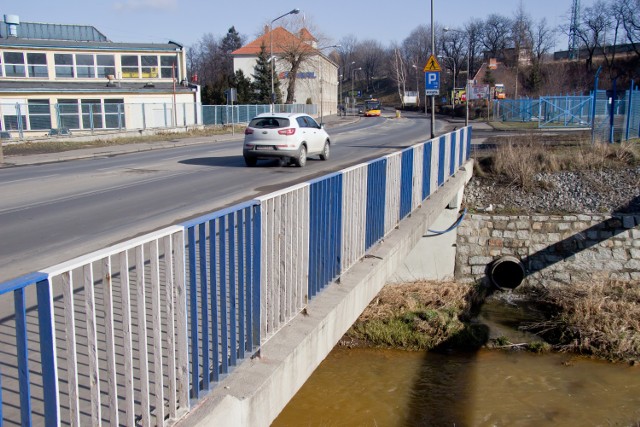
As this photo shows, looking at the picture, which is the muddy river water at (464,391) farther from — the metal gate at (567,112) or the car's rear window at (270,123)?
the metal gate at (567,112)

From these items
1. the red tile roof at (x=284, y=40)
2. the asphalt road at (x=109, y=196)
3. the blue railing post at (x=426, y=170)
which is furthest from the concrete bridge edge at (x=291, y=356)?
the red tile roof at (x=284, y=40)

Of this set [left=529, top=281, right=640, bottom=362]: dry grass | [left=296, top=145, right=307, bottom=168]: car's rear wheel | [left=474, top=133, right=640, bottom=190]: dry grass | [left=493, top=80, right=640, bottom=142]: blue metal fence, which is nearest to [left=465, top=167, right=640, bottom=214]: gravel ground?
[left=474, top=133, right=640, bottom=190]: dry grass

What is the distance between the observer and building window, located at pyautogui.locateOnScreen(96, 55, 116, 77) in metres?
42.2

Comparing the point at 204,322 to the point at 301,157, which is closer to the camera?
the point at 204,322

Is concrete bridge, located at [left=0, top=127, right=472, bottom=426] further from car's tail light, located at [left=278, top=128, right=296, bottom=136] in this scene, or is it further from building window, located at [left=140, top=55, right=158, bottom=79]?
building window, located at [left=140, top=55, right=158, bottom=79]

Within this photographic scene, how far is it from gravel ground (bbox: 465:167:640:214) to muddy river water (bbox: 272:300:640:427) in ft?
24.1

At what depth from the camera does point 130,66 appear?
43344mm

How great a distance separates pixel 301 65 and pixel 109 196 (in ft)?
197

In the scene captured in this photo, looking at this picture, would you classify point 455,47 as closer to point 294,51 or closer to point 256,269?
point 294,51

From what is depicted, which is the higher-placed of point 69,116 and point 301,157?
point 69,116

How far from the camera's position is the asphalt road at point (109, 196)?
8.18 m

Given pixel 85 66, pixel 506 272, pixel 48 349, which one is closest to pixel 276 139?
pixel 506 272

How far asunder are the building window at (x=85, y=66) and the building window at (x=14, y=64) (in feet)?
11.4

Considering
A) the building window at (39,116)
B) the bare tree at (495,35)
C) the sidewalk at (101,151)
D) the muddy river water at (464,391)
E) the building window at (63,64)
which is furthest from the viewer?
the bare tree at (495,35)
